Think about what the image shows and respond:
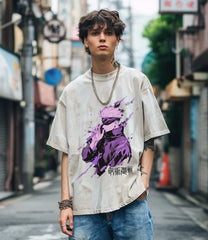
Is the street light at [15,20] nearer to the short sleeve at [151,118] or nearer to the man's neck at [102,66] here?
the man's neck at [102,66]

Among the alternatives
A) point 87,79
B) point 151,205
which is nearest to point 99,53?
point 87,79

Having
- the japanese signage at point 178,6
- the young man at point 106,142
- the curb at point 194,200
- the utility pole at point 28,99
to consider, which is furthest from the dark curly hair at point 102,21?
the japanese signage at point 178,6

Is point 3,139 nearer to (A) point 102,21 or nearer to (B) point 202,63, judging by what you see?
(B) point 202,63

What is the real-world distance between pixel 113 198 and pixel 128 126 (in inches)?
15.7

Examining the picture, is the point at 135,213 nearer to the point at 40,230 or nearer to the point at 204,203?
the point at 40,230

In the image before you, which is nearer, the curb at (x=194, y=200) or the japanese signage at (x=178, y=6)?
the curb at (x=194, y=200)

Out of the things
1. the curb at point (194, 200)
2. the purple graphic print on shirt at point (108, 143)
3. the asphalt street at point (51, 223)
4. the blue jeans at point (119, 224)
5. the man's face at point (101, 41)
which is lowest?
the curb at point (194, 200)

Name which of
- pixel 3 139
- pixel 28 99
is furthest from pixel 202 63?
pixel 3 139

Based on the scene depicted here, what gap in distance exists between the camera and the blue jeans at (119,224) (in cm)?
286

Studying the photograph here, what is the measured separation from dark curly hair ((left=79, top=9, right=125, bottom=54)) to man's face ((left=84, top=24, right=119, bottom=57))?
2 centimetres

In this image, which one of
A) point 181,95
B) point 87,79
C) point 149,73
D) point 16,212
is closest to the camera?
point 87,79

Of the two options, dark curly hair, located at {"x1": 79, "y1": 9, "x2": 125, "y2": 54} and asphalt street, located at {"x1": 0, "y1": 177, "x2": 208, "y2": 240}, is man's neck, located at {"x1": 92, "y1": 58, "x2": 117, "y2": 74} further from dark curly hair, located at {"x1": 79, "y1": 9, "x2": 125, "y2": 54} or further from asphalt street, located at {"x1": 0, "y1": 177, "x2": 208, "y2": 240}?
asphalt street, located at {"x1": 0, "y1": 177, "x2": 208, "y2": 240}

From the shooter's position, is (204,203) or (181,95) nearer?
(204,203)

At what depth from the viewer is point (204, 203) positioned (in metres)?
14.4
